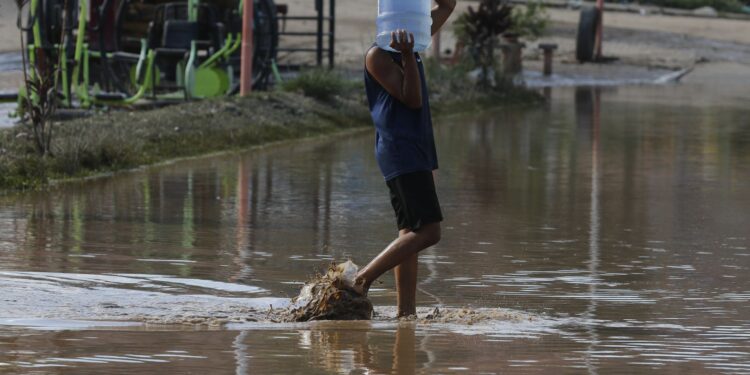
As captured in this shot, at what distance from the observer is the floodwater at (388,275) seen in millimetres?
6953

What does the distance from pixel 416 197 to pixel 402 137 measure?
290mm

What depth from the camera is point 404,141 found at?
7.69 meters

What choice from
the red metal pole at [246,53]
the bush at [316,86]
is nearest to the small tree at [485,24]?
the bush at [316,86]

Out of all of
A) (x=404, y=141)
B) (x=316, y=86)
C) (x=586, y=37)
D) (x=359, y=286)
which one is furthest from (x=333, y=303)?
(x=586, y=37)

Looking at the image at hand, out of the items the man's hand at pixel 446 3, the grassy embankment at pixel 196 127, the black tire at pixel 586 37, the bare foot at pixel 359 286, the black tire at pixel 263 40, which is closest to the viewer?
the bare foot at pixel 359 286

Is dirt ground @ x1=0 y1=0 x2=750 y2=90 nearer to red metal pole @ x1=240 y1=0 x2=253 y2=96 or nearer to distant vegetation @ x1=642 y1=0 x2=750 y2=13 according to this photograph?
distant vegetation @ x1=642 y1=0 x2=750 y2=13

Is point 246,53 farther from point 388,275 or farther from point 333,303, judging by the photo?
point 333,303

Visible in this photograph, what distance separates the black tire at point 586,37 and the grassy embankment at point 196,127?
14.8m

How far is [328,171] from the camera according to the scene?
51.2 feet

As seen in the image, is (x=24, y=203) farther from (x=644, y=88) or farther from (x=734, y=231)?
(x=644, y=88)

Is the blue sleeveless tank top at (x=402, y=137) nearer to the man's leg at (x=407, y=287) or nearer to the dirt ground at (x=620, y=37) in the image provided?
the man's leg at (x=407, y=287)

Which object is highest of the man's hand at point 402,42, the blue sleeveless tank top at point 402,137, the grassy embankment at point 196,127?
the man's hand at point 402,42

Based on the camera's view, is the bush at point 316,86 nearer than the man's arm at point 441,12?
No

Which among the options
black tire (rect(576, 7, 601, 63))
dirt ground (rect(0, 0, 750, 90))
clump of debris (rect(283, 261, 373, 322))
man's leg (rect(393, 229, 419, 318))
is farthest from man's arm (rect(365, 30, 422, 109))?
black tire (rect(576, 7, 601, 63))
